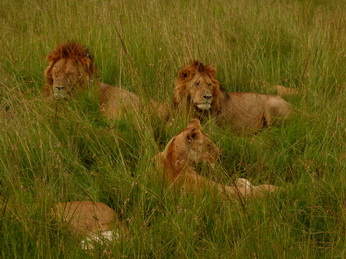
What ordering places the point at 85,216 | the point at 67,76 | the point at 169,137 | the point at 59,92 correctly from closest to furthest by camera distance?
the point at 85,216, the point at 169,137, the point at 59,92, the point at 67,76

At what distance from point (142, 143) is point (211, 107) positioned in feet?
5.93

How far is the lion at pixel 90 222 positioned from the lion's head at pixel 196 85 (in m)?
2.31

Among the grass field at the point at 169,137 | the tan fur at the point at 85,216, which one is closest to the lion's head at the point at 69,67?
the grass field at the point at 169,137

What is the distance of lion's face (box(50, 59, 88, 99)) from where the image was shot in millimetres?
5566

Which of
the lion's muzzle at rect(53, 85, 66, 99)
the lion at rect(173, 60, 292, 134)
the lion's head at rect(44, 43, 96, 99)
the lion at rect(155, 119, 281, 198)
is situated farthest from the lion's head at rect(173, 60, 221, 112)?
the lion at rect(155, 119, 281, 198)

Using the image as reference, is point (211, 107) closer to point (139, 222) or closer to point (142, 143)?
point (142, 143)

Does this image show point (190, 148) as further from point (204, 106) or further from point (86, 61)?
point (86, 61)

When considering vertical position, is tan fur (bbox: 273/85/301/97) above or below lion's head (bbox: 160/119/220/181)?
below

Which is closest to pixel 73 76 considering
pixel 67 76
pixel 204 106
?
pixel 67 76

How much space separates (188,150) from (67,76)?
206 centimetres

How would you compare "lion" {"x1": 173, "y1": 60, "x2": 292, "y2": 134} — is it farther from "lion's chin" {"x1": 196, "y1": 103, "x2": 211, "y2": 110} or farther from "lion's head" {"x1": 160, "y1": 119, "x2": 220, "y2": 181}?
"lion's head" {"x1": 160, "y1": 119, "x2": 220, "y2": 181}

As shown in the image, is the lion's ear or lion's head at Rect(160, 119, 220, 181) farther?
the lion's ear

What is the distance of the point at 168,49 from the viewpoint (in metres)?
6.03

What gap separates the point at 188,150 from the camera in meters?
4.14
